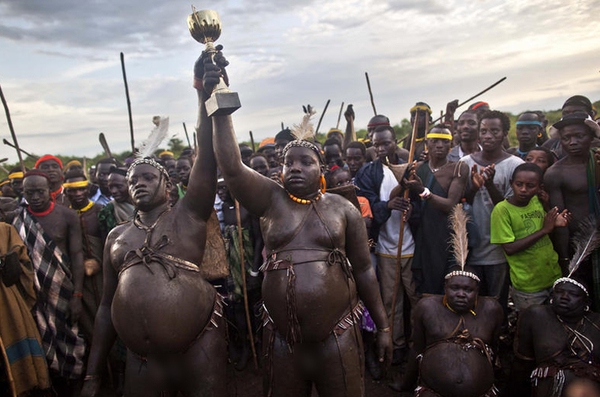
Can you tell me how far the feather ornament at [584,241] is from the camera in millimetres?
4020

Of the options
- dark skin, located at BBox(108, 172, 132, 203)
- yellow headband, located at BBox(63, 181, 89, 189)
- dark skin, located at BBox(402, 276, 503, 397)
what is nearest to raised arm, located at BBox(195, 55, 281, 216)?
dark skin, located at BBox(402, 276, 503, 397)

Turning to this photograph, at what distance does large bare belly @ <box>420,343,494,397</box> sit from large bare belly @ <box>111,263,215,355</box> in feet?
7.31

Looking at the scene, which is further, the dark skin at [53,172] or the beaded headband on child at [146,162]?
the dark skin at [53,172]

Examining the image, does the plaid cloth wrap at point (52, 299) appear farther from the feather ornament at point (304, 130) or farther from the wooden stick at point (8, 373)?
the feather ornament at point (304, 130)

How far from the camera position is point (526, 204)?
14.6 ft

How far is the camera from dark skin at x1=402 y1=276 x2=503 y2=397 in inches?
148

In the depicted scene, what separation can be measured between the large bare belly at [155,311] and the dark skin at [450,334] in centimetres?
225

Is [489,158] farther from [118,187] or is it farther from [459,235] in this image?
[118,187]

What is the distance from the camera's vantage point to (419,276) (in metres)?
4.95

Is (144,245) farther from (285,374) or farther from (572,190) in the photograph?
(572,190)

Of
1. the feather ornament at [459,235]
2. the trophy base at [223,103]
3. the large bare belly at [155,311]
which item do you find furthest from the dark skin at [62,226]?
the feather ornament at [459,235]

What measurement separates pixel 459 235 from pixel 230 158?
2757 millimetres

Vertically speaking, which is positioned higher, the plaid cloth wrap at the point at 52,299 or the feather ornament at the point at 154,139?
the feather ornament at the point at 154,139

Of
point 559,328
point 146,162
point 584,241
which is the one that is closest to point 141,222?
point 146,162
